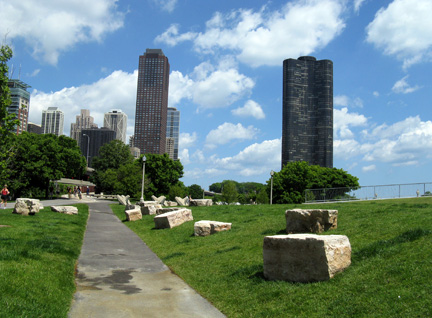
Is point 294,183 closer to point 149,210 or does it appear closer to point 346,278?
point 149,210

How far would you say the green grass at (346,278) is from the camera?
5.46 metres

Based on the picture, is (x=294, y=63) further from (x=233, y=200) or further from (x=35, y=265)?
(x=35, y=265)

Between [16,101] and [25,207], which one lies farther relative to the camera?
[16,101]

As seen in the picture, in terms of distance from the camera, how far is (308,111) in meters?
168

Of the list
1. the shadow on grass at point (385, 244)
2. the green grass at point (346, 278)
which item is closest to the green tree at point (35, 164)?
the green grass at point (346, 278)

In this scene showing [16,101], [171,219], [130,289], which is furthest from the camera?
[16,101]

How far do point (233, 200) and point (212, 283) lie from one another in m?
57.8

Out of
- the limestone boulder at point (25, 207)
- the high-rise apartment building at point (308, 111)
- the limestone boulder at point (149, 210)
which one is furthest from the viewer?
the high-rise apartment building at point (308, 111)

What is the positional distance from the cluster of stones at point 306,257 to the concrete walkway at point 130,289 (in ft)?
5.37

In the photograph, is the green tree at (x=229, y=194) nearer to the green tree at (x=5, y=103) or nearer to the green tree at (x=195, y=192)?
the green tree at (x=195, y=192)

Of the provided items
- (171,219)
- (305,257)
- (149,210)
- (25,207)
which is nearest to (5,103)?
(25,207)

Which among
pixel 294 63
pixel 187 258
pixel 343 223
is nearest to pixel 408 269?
pixel 343 223

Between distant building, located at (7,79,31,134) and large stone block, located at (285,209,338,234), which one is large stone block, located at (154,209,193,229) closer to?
large stone block, located at (285,209,338,234)

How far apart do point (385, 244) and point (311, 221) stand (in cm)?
337
